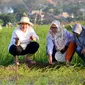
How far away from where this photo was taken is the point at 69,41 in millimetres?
7605

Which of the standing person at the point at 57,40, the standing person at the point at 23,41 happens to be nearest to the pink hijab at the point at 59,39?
the standing person at the point at 57,40

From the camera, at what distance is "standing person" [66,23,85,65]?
277 inches

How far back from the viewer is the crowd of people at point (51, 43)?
740cm

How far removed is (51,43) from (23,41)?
55 cm

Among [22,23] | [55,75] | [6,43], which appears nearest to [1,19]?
[6,43]

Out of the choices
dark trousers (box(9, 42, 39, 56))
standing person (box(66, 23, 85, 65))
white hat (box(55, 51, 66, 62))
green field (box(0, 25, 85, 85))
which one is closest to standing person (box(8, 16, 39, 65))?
dark trousers (box(9, 42, 39, 56))

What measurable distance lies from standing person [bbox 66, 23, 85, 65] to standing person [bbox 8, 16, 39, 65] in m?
0.72

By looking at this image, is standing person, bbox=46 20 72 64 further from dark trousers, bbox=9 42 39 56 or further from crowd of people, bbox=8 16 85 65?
dark trousers, bbox=9 42 39 56

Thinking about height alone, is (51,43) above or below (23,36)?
below

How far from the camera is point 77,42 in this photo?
7.23 m

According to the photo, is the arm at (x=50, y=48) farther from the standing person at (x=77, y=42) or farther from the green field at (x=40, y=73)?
the standing person at (x=77, y=42)

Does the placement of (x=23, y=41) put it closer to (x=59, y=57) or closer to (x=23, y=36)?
(x=23, y=36)

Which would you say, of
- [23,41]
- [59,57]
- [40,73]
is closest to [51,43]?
[59,57]

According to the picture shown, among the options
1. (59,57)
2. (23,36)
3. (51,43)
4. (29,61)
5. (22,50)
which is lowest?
(29,61)
